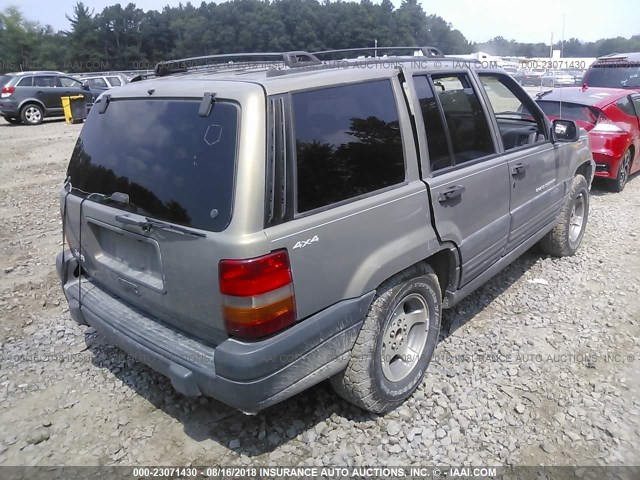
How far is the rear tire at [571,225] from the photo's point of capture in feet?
15.7

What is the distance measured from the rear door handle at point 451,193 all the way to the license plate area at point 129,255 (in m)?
1.62

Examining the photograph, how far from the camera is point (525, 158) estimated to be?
150 inches

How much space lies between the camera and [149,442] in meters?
2.72

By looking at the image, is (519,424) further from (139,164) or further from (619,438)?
(139,164)

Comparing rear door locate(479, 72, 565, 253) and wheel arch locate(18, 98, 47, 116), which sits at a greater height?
wheel arch locate(18, 98, 47, 116)

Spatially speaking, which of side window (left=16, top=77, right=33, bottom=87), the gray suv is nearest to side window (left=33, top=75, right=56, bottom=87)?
side window (left=16, top=77, right=33, bottom=87)

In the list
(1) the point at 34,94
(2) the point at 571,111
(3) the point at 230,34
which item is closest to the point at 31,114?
(1) the point at 34,94

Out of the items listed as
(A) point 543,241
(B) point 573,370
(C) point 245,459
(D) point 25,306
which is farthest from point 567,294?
(D) point 25,306

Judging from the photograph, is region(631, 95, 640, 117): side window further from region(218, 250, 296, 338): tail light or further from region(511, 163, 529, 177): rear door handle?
region(218, 250, 296, 338): tail light

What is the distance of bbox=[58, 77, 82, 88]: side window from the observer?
18344 mm

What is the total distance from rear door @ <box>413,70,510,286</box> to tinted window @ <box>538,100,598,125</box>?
4.64 meters

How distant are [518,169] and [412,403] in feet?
6.26

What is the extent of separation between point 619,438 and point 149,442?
2.56 m

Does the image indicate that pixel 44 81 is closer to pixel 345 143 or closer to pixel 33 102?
pixel 33 102
